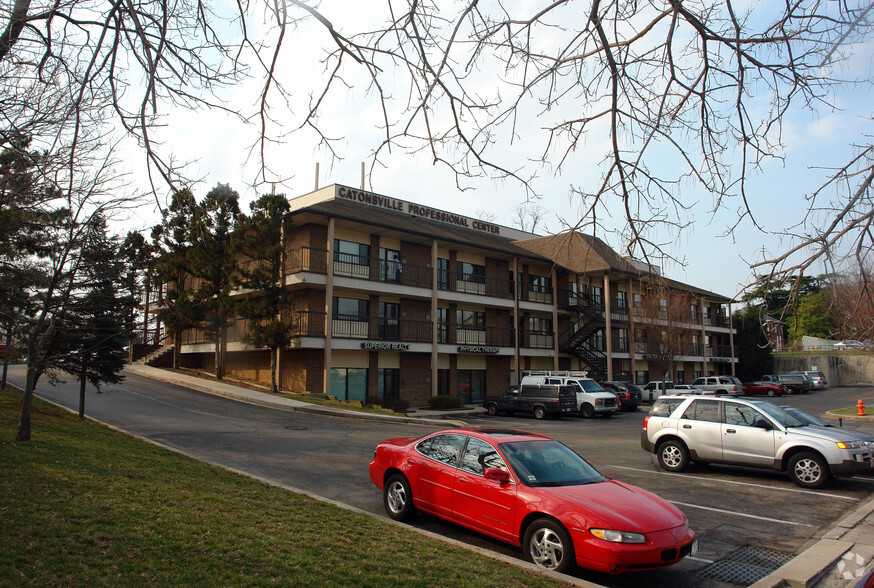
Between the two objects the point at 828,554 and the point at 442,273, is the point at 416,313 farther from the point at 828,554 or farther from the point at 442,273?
the point at 828,554

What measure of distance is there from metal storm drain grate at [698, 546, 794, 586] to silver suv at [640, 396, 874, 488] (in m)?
4.72

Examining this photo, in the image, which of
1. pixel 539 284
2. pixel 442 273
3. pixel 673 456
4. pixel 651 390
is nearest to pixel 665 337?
pixel 651 390

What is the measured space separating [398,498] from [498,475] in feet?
6.27

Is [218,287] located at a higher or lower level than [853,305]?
higher

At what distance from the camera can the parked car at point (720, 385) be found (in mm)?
40281

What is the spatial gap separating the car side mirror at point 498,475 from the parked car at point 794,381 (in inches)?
2027

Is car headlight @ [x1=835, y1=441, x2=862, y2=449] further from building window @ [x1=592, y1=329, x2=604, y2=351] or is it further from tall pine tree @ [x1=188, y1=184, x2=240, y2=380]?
building window @ [x1=592, y1=329, x2=604, y2=351]

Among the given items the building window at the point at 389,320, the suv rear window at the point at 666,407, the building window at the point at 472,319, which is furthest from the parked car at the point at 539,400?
the suv rear window at the point at 666,407

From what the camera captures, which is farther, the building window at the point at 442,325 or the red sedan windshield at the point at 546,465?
the building window at the point at 442,325

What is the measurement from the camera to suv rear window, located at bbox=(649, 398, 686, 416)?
13.1 metres

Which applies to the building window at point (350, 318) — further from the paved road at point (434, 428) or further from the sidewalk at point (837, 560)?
the sidewalk at point (837, 560)

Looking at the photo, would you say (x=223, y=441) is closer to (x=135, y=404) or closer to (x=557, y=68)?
(x=135, y=404)

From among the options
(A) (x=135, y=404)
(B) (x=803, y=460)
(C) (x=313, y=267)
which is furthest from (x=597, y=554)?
(C) (x=313, y=267)

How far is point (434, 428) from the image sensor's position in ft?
71.1
